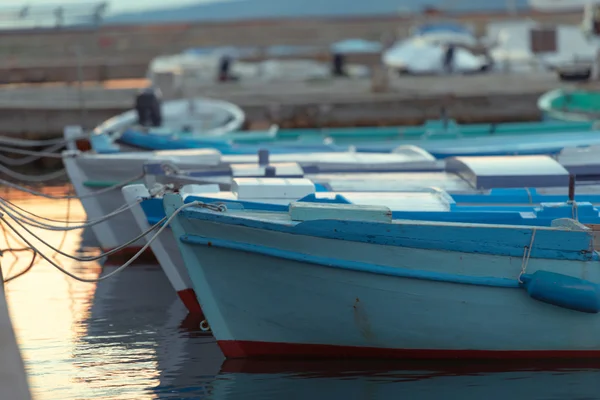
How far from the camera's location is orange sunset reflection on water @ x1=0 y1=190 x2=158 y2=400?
9539mm

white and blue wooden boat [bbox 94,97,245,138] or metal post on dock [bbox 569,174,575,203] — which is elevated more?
metal post on dock [bbox 569,174,575,203]

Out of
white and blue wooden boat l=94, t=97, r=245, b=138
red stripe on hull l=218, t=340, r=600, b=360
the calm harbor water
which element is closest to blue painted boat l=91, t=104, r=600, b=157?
white and blue wooden boat l=94, t=97, r=245, b=138

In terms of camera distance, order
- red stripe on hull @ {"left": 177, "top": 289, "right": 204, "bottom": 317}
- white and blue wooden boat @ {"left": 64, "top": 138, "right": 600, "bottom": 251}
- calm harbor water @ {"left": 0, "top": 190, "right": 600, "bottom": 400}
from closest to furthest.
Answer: calm harbor water @ {"left": 0, "top": 190, "right": 600, "bottom": 400} → white and blue wooden boat @ {"left": 64, "top": 138, "right": 600, "bottom": 251} → red stripe on hull @ {"left": 177, "top": 289, "right": 204, "bottom": 317}

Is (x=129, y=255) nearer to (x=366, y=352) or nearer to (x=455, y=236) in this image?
(x=366, y=352)

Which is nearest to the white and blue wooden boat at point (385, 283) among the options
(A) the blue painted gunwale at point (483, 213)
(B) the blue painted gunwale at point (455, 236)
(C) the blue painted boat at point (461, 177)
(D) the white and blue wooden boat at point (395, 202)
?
(B) the blue painted gunwale at point (455, 236)

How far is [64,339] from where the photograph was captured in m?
11.0

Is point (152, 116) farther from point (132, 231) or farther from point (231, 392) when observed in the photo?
point (231, 392)

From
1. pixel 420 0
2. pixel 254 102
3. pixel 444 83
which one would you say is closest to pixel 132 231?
pixel 254 102

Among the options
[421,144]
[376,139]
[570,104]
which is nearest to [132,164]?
[421,144]

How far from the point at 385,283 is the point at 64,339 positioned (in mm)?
3412

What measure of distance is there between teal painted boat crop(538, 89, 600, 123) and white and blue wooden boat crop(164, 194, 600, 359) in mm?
11536

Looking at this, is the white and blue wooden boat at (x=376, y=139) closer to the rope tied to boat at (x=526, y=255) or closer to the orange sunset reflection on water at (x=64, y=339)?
the orange sunset reflection on water at (x=64, y=339)

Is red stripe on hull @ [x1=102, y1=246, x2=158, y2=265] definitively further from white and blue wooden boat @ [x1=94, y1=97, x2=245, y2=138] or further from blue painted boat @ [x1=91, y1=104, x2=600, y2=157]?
white and blue wooden boat @ [x1=94, y1=97, x2=245, y2=138]

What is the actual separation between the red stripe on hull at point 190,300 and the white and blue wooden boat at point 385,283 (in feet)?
6.32
